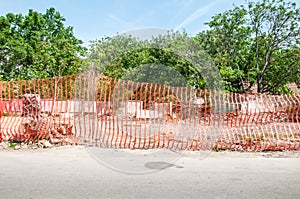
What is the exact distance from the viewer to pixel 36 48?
106 ft

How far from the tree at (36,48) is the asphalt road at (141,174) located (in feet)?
61.9

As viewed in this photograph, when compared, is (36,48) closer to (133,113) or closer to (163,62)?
(163,62)

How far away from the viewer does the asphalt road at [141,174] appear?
3732mm

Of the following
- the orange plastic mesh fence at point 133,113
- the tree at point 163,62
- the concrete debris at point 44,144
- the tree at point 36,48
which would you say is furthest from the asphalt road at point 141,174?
the tree at point 36,48

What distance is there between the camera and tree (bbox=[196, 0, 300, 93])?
19.7 m

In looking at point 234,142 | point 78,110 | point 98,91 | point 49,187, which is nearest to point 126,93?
point 98,91

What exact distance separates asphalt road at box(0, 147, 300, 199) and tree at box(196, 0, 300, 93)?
14.5m

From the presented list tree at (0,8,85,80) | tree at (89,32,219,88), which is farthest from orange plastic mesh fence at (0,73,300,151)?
tree at (0,8,85,80)

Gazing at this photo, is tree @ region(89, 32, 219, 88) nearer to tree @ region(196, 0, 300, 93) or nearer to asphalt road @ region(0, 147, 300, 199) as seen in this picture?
tree @ region(196, 0, 300, 93)

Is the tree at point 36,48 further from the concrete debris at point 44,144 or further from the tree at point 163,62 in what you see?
the concrete debris at point 44,144

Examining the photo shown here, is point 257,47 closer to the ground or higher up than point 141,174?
higher up

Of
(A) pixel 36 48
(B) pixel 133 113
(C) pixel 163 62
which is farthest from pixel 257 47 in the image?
(A) pixel 36 48

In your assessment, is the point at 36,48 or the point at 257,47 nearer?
the point at 257,47

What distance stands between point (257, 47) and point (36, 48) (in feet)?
86.2
